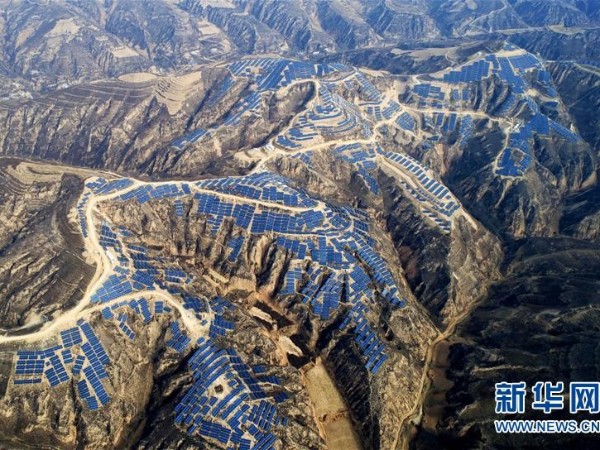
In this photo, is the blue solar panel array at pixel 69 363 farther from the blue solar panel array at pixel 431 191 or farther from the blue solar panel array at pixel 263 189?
the blue solar panel array at pixel 431 191

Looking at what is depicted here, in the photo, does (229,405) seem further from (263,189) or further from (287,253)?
(263,189)

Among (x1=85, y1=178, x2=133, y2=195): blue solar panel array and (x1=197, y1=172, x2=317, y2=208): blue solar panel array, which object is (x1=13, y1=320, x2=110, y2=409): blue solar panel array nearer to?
(x1=85, y1=178, x2=133, y2=195): blue solar panel array

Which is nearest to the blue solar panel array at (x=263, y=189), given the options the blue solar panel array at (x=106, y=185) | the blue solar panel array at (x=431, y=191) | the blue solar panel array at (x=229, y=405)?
the blue solar panel array at (x=106, y=185)

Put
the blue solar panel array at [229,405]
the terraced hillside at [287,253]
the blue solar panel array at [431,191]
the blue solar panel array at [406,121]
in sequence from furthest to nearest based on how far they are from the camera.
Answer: the blue solar panel array at [406,121], the blue solar panel array at [431,191], the terraced hillside at [287,253], the blue solar panel array at [229,405]

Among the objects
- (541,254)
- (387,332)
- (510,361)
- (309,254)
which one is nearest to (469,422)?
(510,361)

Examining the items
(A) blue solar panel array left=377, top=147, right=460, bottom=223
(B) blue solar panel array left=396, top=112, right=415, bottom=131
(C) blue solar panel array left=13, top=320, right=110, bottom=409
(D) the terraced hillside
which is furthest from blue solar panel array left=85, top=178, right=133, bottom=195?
(B) blue solar panel array left=396, top=112, right=415, bottom=131

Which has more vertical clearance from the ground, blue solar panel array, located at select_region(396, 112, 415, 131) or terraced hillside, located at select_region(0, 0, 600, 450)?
blue solar panel array, located at select_region(396, 112, 415, 131)

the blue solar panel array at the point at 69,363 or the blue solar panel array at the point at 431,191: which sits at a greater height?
the blue solar panel array at the point at 431,191

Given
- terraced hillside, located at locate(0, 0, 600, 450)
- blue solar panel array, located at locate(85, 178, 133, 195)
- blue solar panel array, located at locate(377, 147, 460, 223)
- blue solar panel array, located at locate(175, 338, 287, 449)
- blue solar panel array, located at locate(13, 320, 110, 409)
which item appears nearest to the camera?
blue solar panel array, located at locate(175, 338, 287, 449)

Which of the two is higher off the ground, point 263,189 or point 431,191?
point 431,191

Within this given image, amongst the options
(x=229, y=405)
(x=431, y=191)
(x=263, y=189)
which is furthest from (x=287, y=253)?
(x=431, y=191)

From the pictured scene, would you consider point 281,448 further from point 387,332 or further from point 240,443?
point 387,332
